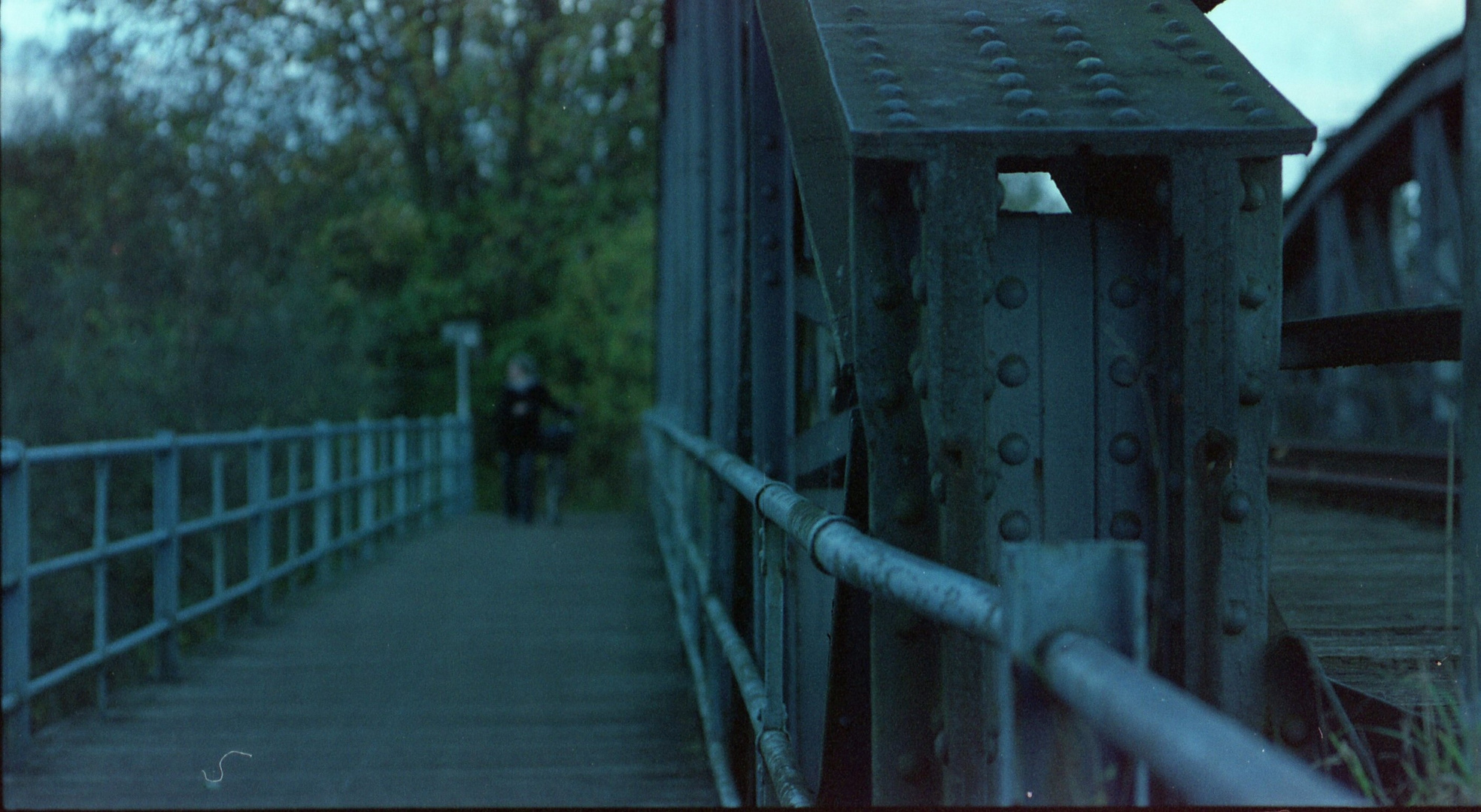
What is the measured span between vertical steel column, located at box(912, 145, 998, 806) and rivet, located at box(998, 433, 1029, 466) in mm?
80

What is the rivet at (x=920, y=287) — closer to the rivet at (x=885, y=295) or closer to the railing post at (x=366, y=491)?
the rivet at (x=885, y=295)

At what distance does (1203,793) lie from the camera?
2.93 feet

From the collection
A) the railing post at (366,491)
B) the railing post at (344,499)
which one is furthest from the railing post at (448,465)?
the railing post at (344,499)

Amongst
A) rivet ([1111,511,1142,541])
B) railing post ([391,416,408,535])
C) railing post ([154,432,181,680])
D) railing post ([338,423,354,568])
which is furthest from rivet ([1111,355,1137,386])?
railing post ([391,416,408,535])

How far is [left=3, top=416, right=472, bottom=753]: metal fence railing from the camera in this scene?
518cm

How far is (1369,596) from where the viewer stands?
4.29m

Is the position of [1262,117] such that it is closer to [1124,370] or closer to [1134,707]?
[1124,370]

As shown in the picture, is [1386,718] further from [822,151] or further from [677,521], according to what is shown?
[677,521]

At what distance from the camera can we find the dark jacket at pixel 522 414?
587 inches

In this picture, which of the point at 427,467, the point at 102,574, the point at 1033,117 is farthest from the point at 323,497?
the point at 1033,117

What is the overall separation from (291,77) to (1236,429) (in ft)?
62.1

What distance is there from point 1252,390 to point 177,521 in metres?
6.05

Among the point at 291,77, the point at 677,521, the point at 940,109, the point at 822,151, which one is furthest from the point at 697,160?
the point at 291,77

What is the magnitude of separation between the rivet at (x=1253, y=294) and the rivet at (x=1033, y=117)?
12.8 inches
